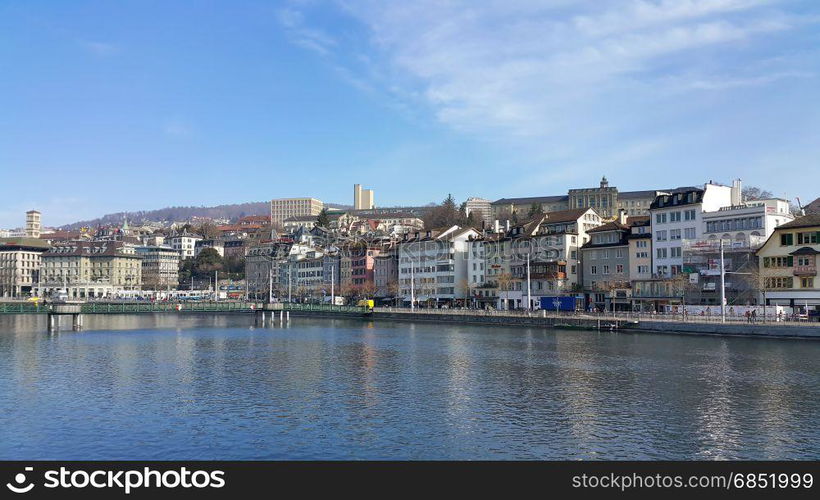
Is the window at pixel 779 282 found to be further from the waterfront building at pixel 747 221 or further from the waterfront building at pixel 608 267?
the waterfront building at pixel 608 267

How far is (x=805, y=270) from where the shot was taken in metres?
69.2

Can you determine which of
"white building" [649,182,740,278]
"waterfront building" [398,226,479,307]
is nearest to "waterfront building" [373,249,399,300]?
"waterfront building" [398,226,479,307]

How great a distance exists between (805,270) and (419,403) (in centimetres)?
5320

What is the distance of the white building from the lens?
84.7m

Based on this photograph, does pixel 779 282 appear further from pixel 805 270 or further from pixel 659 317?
pixel 659 317

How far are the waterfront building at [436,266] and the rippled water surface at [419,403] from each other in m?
65.2

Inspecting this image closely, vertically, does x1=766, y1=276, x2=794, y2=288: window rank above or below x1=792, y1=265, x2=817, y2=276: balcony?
below

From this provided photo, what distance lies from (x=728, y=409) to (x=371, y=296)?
11502 cm

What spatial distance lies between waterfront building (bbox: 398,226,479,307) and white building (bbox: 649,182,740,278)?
3957 cm

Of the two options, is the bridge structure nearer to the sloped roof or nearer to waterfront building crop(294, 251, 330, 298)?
waterfront building crop(294, 251, 330, 298)

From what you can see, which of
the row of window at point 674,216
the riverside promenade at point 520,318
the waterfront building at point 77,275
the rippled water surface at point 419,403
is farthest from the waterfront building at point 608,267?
the waterfront building at point 77,275

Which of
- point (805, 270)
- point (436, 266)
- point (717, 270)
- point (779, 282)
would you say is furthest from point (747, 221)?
point (436, 266)

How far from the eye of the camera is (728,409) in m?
31.2
